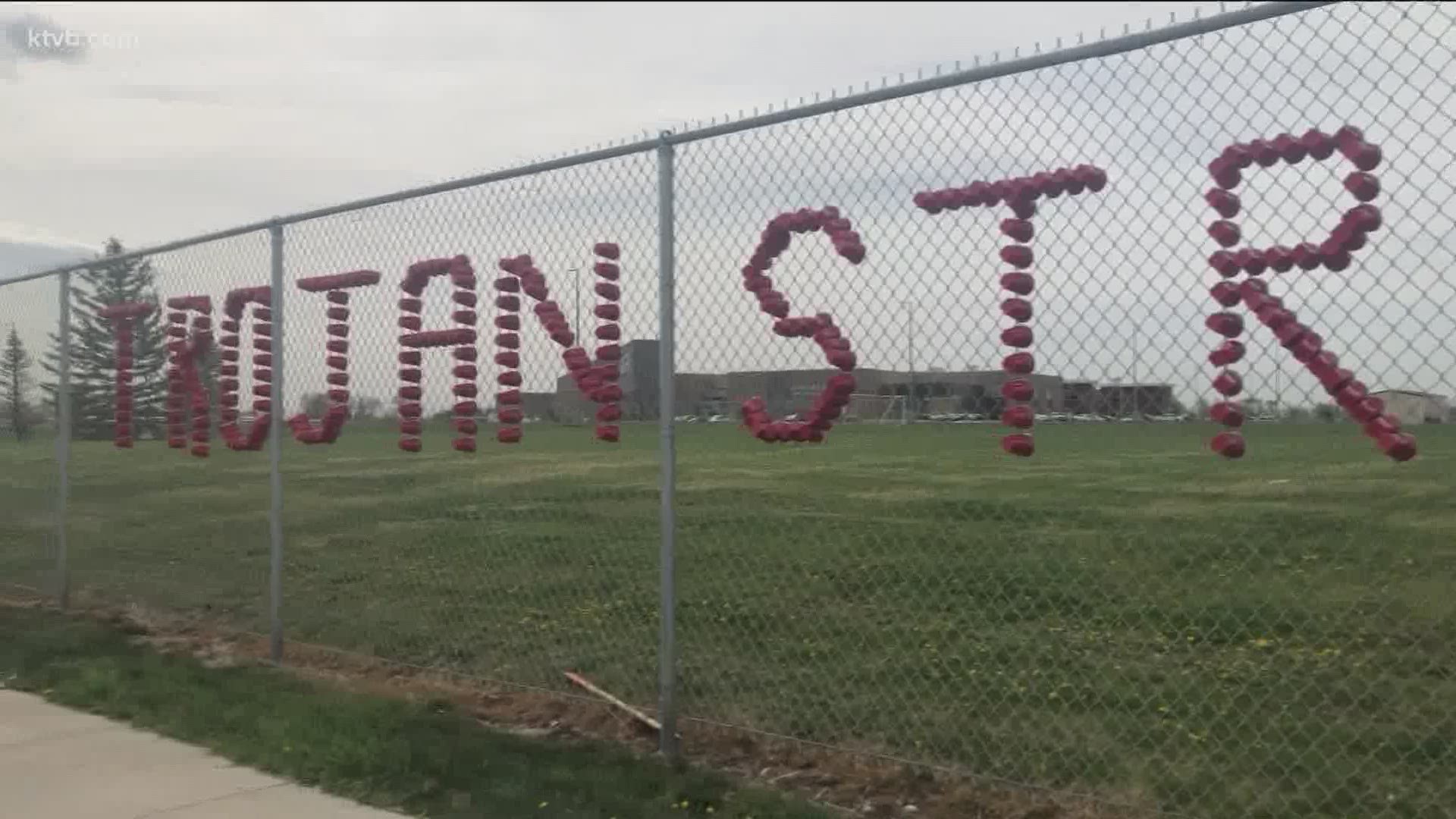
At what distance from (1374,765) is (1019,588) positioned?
118 inches

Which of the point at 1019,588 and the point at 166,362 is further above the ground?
the point at 166,362

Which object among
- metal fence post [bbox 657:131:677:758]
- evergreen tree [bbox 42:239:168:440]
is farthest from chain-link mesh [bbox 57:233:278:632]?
metal fence post [bbox 657:131:677:758]

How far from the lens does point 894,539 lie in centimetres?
888

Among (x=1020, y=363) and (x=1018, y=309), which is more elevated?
(x=1018, y=309)

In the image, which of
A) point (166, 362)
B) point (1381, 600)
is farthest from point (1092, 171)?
point (166, 362)

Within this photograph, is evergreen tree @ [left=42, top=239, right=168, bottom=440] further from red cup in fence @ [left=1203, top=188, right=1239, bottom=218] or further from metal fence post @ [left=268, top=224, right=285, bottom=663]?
red cup in fence @ [left=1203, top=188, right=1239, bottom=218]

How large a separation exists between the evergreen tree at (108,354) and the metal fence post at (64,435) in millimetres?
36

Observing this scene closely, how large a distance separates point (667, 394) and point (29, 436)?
6.21 m

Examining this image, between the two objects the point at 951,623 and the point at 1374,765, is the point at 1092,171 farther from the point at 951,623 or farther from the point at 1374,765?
the point at 951,623

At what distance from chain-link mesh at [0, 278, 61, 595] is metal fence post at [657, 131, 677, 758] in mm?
5340

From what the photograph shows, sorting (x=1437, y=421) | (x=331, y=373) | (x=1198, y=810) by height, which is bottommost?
(x=1198, y=810)

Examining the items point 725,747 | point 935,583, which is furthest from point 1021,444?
point 935,583

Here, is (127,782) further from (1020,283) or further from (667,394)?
(1020,283)

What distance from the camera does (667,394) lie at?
4.29 m
